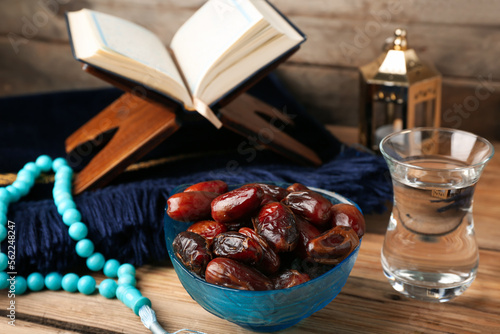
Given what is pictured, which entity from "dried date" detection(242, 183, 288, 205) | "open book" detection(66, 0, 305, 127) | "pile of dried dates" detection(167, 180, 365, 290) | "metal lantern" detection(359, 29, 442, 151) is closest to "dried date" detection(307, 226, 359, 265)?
"pile of dried dates" detection(167, 180, 365, 290)

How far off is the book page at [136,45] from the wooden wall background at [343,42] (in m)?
0.41

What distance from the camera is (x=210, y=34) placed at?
93cm

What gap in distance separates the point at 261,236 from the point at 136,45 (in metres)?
0.45

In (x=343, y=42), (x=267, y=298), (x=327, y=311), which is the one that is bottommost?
(x=327, y=311)

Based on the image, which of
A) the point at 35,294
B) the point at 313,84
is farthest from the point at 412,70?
the point at 35,294

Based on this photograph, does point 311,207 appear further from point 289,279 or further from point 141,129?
point 141,129

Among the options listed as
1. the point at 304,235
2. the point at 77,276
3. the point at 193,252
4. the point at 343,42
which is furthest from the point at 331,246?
the point at 343,42

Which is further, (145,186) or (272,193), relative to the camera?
(145,186)

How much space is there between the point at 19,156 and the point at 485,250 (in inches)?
32.2

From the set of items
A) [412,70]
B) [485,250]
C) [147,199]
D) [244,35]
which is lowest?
[485,250]

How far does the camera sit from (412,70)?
3.29 feet

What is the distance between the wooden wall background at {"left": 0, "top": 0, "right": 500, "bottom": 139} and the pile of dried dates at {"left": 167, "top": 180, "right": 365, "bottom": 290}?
0.69 meters

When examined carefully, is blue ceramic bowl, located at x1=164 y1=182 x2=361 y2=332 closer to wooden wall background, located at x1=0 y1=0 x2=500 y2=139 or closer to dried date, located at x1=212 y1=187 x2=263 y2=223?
dried date, located at x1=212 y1=187 x2=263 y2=223

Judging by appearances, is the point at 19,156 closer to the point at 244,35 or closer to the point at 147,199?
the point at 147,199
